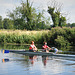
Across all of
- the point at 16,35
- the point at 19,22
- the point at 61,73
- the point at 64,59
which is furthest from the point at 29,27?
the point at 61,73

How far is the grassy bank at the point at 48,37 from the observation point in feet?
111

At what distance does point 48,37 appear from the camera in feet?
120

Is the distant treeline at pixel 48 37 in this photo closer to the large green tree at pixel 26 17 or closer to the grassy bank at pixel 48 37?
the grassy bank at pixel 48 37

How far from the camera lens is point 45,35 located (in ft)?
123

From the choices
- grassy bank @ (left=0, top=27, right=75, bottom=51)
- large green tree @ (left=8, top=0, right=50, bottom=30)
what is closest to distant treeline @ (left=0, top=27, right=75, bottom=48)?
grassy bank @ (left=0, top=27, right=75, bottom=51)

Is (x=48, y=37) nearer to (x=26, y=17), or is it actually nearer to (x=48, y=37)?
(x=48, y=37)

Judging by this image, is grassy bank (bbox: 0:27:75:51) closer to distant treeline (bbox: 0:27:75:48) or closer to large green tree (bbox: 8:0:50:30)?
distant treeline (bbox: 0:27:75:48)

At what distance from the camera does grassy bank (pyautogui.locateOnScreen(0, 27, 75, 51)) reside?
33.7m

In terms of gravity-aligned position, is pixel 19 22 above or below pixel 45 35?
above

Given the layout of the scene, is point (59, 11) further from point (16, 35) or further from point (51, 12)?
point (16, 35)

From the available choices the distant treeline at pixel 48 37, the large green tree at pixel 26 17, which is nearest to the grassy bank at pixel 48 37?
the distant treeline at pixel 48 37

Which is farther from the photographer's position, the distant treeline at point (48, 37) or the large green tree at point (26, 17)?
the large green tree at point (26, 17)

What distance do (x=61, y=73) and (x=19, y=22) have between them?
48.2 meters

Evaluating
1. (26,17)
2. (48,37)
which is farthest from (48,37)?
(26,17)
